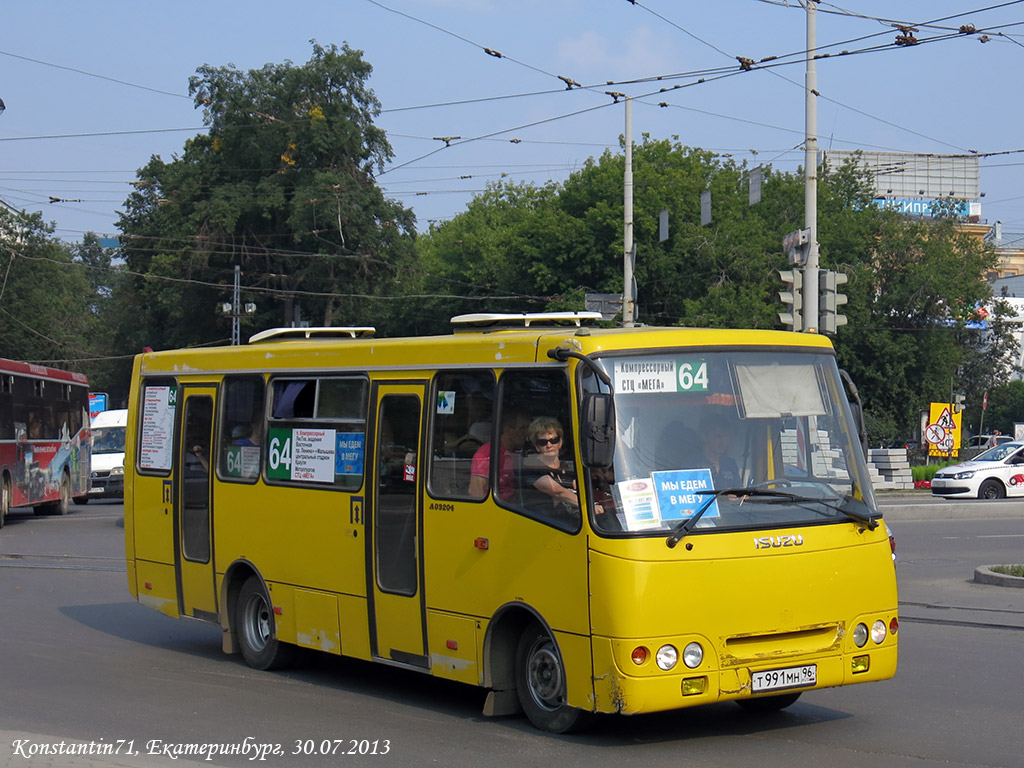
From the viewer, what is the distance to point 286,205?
2100 inches

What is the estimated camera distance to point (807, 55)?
22141 mm

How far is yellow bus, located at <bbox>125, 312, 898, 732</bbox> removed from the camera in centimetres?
688

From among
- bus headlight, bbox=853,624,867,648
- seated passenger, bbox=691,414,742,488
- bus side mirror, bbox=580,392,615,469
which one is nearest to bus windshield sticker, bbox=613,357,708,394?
seated passenger, bbox=691,414,742,488

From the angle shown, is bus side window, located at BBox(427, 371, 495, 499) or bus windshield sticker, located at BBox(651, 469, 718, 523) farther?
bus side window, located at BBox(427, 371, 495, 499)

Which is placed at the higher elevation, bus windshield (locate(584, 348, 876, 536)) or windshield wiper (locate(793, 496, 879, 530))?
bus windshield (locate(584, 348, 876, 536))

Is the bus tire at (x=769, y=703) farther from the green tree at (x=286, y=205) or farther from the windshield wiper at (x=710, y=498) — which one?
the green tree at (x=286, y=205)

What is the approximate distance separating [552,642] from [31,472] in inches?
873

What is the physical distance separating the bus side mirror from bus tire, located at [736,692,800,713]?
210cm

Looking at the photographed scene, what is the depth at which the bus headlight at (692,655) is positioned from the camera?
683 centimetres

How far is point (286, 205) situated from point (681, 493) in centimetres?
4810

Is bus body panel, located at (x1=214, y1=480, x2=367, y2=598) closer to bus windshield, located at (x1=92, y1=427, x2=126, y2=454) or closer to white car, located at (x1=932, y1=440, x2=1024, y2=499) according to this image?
white car, located at (x1=932, y1=440, x2=1024, y2=499)

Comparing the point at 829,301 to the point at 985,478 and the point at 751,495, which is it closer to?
the point at 985,478

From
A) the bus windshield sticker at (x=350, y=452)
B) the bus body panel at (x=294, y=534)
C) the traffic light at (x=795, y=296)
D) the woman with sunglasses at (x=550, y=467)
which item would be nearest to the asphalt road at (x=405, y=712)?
the bus body panel at (x=294, y=534)

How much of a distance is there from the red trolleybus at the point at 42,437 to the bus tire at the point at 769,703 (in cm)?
2025
